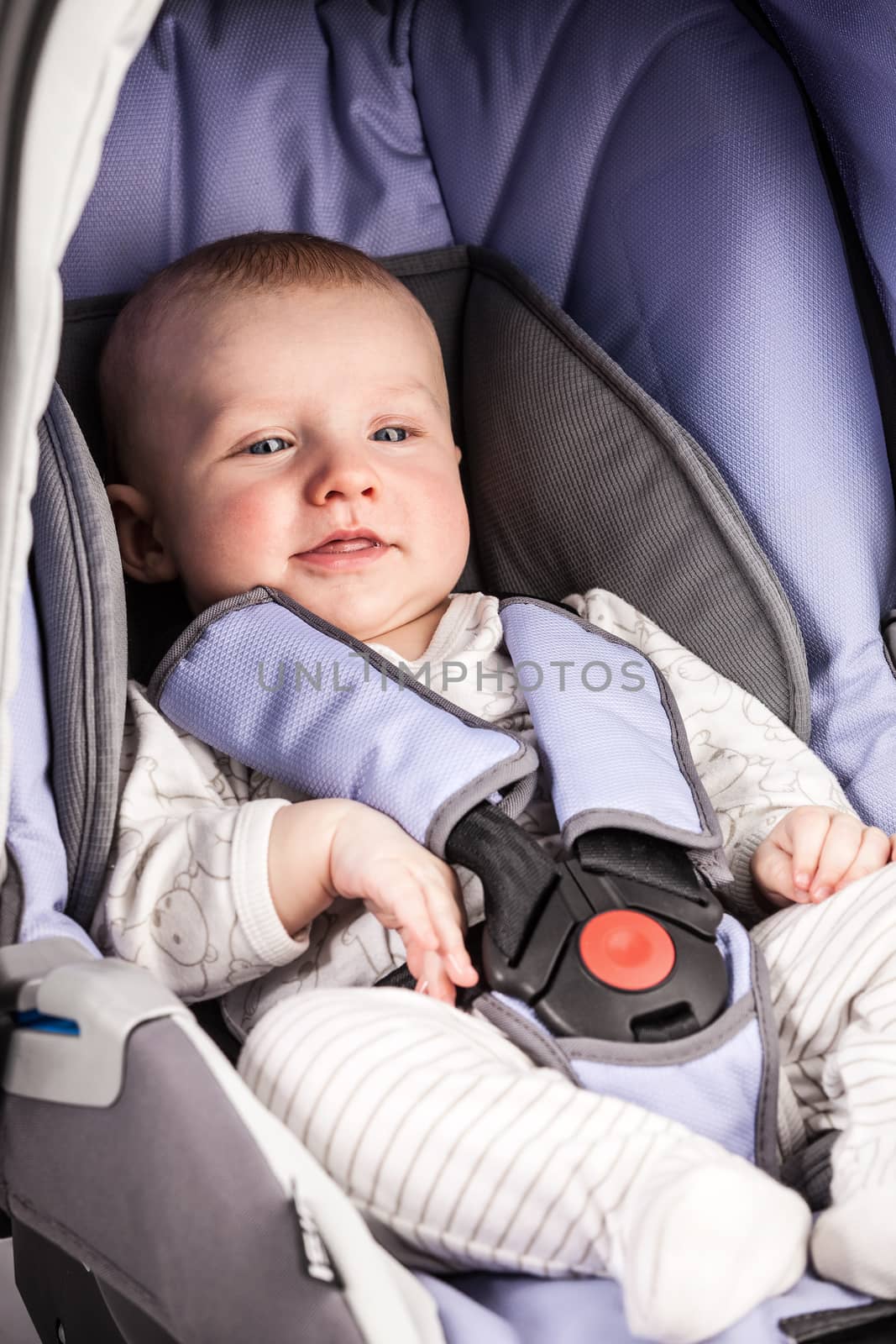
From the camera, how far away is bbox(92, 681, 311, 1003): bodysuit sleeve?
112 cm

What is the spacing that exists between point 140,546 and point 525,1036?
0.71 metres

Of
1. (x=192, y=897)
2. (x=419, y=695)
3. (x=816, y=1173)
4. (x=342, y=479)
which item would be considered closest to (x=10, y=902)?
(x=192, y=897)

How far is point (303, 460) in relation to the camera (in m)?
1.34

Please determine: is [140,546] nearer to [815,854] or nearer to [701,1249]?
[815,854]

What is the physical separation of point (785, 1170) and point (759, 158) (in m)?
1.01

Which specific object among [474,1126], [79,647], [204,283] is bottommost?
[474,1126]

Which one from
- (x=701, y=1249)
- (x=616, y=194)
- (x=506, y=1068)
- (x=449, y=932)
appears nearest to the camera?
(x=701, y=1249)

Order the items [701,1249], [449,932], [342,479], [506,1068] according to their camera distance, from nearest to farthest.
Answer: [701,1249] < [506,1068] < [449,932] < [342,479]

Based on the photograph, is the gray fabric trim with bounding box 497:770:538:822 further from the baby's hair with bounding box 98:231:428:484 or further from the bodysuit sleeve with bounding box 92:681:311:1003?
the baby's hair with bounding box 98:231:428:484

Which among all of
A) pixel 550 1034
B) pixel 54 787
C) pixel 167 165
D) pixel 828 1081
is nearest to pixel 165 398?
pixel 167 165

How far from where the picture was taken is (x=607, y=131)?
1.57m

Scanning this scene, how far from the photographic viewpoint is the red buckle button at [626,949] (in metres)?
1.06

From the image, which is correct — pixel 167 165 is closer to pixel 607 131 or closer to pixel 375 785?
pixel 607 131

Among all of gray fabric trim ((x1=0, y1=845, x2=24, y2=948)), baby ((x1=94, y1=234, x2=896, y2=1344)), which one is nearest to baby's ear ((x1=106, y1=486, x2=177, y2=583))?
baby ((x1=94, y1=234, x2=896, y2=1344))
